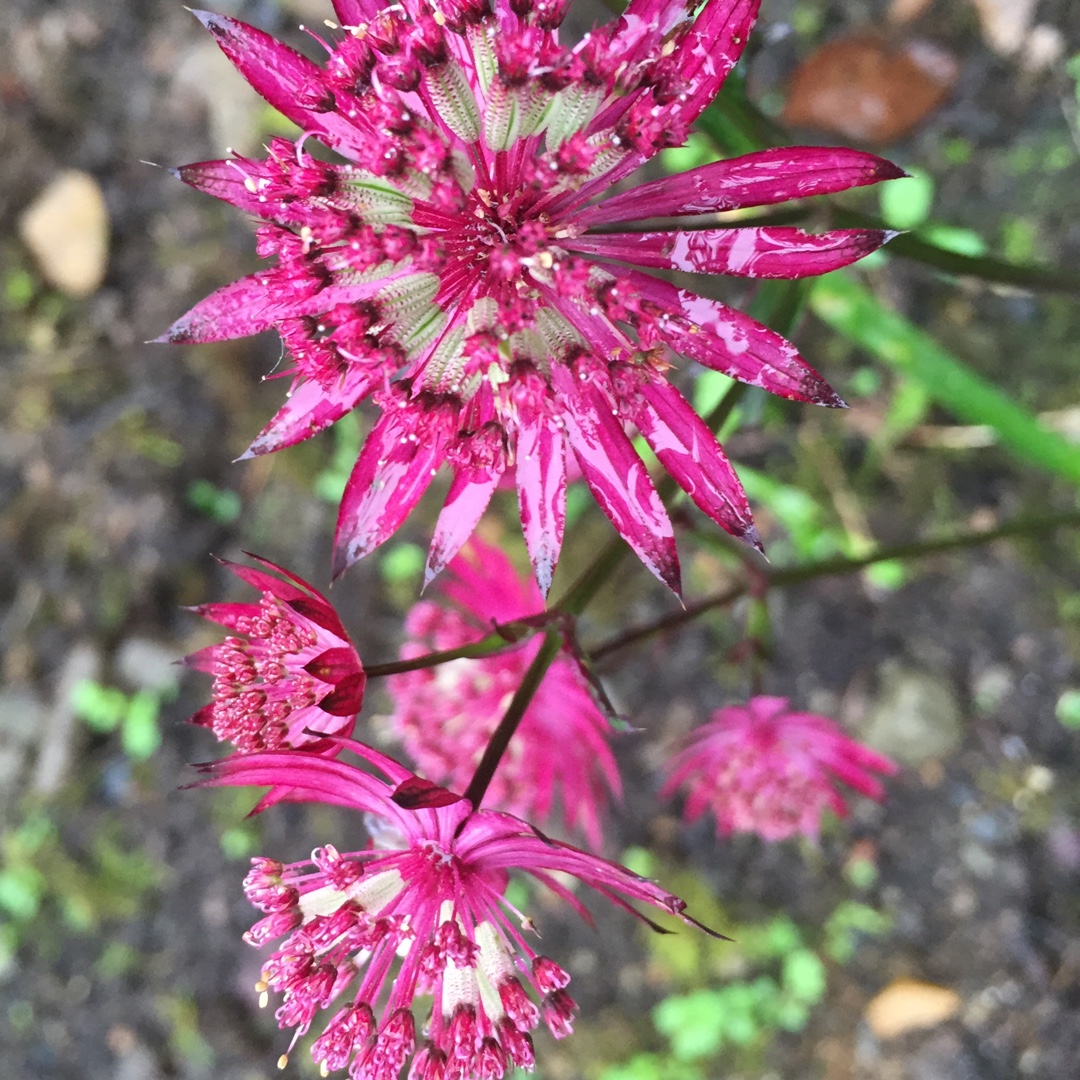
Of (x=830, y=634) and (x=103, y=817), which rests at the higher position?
(x=830, y=634)

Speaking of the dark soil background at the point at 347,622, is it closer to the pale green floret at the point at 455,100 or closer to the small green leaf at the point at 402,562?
the small green leaf at the point at 402,562

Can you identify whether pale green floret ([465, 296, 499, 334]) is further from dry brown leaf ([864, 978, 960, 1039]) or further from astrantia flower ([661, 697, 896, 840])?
dry brown leaf ([864, 978, 960, 1039])

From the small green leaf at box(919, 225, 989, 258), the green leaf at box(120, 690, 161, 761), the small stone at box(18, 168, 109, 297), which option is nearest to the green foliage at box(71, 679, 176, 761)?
the green leaf at box(120, 690, 161, 761)

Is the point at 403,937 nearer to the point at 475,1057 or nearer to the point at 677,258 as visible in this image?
the point at 475,1057

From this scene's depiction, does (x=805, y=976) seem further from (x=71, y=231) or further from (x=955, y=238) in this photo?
(x=71, y=231)

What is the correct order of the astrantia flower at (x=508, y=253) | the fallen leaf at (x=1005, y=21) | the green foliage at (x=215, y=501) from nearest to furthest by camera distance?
the astrantia flower at (x=508, y=253), the fallen leaf at (x=1005, y=21), the green foliage at (x=215, y=501)

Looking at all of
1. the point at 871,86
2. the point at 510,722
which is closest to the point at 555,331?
the point at 510,722

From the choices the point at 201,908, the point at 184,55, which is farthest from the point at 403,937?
the point at 184,55

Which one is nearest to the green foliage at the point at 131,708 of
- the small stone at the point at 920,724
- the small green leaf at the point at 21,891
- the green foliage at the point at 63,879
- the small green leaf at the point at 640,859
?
the green foliage at the point at 63,879
